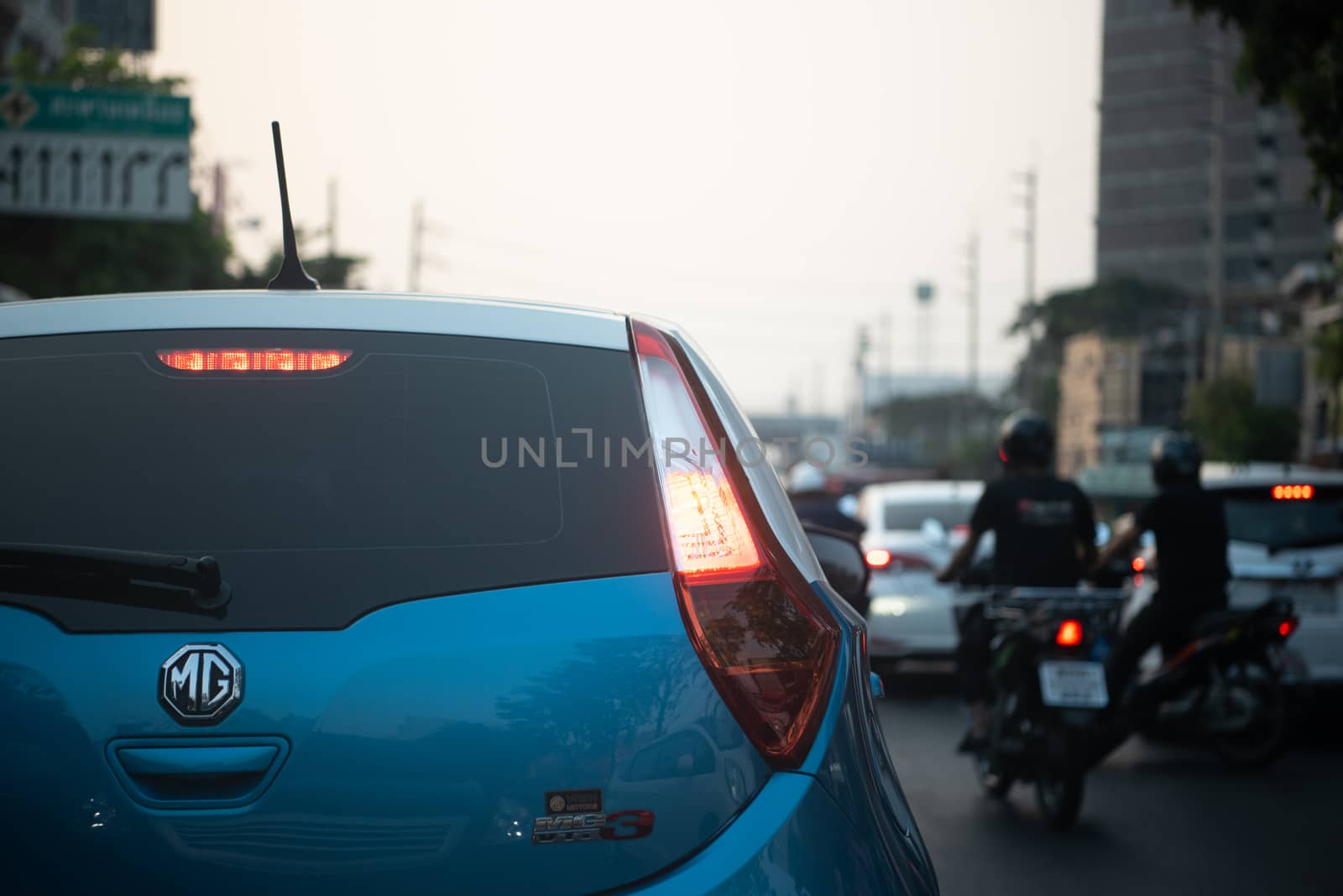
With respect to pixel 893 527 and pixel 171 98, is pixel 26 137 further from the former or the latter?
pixel 893 527

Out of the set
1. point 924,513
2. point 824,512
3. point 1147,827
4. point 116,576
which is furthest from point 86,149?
point 116,576

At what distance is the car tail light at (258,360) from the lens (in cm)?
244

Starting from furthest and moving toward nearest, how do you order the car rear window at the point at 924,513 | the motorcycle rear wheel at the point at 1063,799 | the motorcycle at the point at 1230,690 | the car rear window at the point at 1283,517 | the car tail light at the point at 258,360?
1. the car rear window at the point at 924,513
2. the car rear window at the point at 1283,517
3. the motorcycle at the point at 1230,690
4. the motorcycle rear wheel at the point at 1063,799
5. the car tail light at the point at 258,360

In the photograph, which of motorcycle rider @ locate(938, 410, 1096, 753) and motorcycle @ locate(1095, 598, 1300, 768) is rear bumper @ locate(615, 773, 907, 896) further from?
motorcycle @ locate(1095, 598, 1300, 768)

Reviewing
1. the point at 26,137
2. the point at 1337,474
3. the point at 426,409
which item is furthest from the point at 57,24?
the point at 426,409

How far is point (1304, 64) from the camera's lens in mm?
12156

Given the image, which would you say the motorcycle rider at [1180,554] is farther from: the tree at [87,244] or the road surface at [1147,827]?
the tree at [87,244]

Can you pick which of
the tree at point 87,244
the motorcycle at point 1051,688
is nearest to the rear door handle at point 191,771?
the motorcycle at point 1051,688

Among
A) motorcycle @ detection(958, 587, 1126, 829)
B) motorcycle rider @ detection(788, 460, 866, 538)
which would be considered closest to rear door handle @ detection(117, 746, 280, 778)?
motorcycle @ detection(958, 587, 1126, 829)

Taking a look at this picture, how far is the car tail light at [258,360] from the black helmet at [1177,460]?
21.3 ft

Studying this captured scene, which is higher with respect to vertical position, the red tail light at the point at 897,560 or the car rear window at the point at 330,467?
the car rear window at the point at 330,467

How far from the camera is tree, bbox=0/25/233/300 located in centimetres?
2844

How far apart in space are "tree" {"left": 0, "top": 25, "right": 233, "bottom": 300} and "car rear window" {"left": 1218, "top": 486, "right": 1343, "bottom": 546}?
22093mm

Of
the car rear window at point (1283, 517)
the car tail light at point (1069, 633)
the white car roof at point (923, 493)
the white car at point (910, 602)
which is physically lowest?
the white car at point (910, 602)
